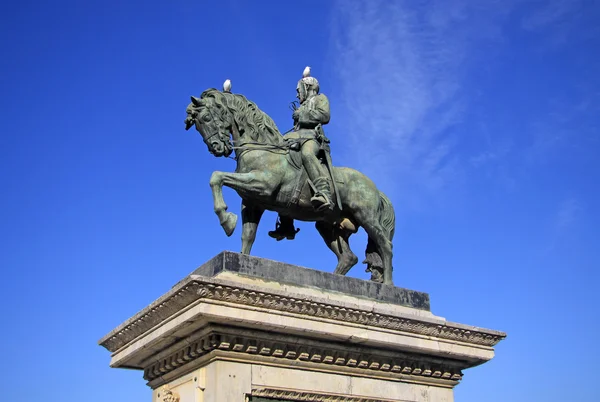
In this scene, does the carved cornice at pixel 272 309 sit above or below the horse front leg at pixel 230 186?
below

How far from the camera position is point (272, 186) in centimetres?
1159

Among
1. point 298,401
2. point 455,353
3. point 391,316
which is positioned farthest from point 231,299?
point 455,353

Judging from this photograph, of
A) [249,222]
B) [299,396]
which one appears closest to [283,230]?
[249,222]

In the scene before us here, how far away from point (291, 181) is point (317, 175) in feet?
1.44

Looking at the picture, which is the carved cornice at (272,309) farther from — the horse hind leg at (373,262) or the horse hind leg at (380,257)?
the horse hind leg at (373,262)

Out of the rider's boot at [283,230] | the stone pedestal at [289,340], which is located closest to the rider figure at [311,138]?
the rider's boot at [283,230]

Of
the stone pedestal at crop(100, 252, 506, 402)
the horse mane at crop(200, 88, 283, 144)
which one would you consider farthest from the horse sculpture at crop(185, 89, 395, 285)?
the stone pedestal at crop(100, 252, 506, 402)

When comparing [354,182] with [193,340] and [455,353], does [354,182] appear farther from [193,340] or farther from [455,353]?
[193,340]

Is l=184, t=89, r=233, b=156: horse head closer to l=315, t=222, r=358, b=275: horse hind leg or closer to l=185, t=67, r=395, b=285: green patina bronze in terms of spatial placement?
l=185, t=67, r=395, b=285: green patina bronze

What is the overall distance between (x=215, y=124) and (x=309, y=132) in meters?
1.67

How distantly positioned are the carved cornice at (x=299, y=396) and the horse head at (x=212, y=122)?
13.5ft

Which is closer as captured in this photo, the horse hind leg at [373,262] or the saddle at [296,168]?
the saddle at [296,168]

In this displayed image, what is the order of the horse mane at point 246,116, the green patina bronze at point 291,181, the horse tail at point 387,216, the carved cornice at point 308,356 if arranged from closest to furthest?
the carved cornice at point 308,356 < the green patina bronze at point 291,181 < the horse mane at point 246,116 < the horse tail at point 387,216

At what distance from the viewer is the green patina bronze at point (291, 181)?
Result: 11672mm
